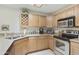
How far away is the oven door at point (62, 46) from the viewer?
958 mm

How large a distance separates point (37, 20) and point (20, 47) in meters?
0.38

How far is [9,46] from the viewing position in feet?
3.13

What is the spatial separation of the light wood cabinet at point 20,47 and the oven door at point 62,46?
0.36m

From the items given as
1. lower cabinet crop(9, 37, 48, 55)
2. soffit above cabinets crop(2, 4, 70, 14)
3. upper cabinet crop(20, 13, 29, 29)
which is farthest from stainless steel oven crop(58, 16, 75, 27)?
upper cabinet crop(20, 13, 29, 29)

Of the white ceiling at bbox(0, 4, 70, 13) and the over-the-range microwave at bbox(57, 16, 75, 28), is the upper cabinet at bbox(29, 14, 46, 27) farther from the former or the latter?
the over-the-range microwave at bbox(57, 16, 75, 28)

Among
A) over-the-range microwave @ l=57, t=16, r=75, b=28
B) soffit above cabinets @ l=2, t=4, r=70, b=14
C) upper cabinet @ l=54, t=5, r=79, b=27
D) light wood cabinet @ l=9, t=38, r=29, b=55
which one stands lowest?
light wood cabinet @ l=9, t=38, r=29, b=55

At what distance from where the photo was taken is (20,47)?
1.04 metres

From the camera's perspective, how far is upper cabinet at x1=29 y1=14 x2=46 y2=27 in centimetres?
96

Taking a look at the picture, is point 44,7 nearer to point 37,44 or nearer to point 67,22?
point 67,22

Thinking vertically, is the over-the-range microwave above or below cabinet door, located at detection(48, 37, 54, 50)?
above

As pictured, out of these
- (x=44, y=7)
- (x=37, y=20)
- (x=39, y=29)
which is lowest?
(x=39, y=29)

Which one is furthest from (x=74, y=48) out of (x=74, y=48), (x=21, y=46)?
(x=21, y=46)

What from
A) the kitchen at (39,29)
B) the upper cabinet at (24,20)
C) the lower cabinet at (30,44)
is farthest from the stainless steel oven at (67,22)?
the upper cabinet at (24,20)

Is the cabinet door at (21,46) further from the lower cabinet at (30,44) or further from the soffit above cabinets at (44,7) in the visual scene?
the soffit above cabinets at (44,7)
